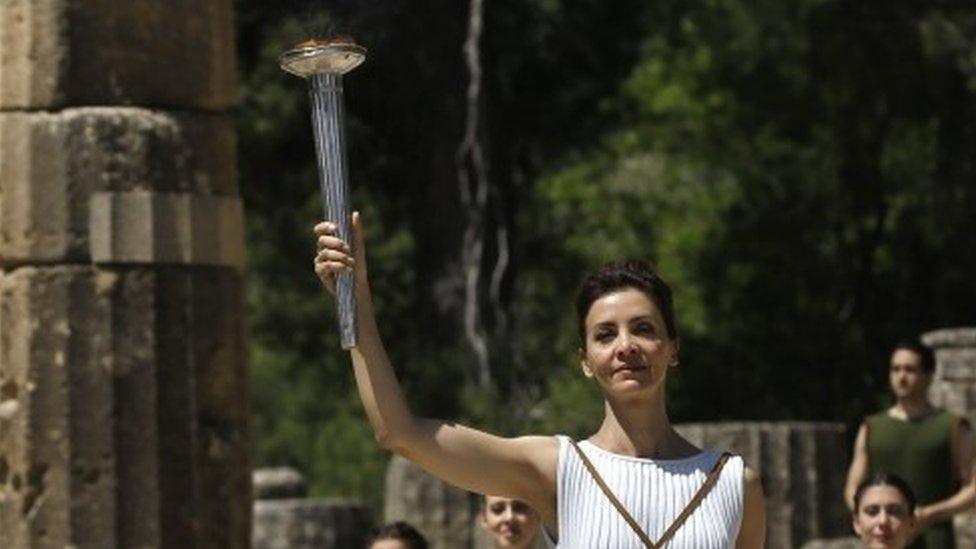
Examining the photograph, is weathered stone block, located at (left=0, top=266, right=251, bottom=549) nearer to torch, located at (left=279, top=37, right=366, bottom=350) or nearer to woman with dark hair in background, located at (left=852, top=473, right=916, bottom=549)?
woman with dark hair in background, located at (left=852, top=473, right=916, bottom=549)

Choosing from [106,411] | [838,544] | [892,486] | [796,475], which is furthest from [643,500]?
[796,475]

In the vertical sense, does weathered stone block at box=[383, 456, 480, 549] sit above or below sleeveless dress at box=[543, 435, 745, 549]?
above

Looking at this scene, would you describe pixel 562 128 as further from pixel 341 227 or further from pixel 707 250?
pixel 341 227

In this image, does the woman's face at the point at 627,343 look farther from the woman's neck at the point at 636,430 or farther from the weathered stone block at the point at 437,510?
the weathered stone block at the point at 437,510

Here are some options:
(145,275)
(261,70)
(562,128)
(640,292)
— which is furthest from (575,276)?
(640,292)

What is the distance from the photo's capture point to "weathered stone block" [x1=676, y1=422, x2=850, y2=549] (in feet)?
51.0

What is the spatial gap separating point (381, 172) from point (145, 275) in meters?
12.9

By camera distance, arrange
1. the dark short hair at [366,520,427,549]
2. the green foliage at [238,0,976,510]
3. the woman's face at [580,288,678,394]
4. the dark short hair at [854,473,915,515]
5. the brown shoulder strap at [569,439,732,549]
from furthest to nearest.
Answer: the green foliage at [238,0,976,510], the dark short hair at [854,473,915,515], the dark short hair at [366,520,427,549], the woman's face at [580,288,678,394], the brown shoulder strap at [569,439,732,549]

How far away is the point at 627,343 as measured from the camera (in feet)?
19.7

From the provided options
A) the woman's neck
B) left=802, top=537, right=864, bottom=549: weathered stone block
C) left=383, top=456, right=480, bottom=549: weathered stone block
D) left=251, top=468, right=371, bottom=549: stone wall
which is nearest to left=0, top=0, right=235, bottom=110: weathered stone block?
left=802, top=537, right=864, bottom=549: weathered stone block

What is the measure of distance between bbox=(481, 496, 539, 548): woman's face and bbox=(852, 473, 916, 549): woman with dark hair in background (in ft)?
3.69

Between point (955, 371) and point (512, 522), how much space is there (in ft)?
18.9

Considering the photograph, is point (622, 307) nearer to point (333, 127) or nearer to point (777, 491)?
point (333, 127)

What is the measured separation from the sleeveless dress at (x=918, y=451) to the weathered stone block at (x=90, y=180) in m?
2.91
